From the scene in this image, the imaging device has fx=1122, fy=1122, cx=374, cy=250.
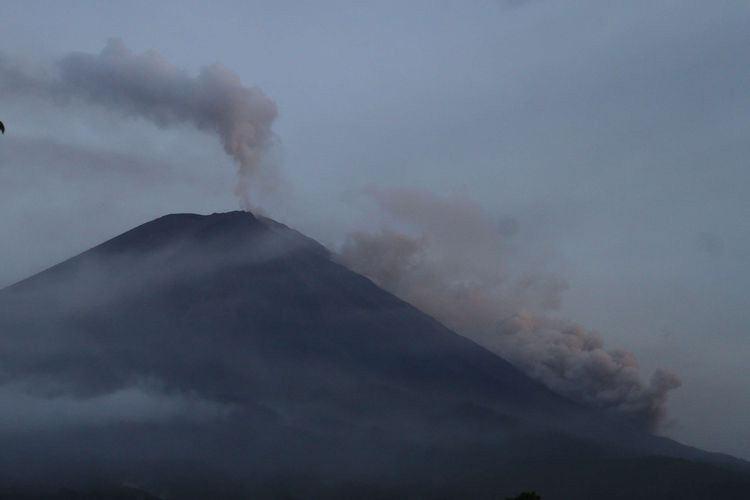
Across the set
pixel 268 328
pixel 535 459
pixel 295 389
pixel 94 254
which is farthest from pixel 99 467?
pixel 94 254

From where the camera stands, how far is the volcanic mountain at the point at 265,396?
122 meters

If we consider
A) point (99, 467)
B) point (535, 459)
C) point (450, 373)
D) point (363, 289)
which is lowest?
point (99, 467)

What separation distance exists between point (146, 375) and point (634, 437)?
6438 cm

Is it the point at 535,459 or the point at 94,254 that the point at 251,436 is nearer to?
the point at 535,459

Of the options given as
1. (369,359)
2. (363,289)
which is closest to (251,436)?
(369,359)

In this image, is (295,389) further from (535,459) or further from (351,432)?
(535,459)

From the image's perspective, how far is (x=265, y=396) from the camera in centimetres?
13975

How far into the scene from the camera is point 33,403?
138625 mm

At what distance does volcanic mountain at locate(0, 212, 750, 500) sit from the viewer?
122 metres

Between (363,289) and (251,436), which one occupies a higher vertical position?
(363,289)

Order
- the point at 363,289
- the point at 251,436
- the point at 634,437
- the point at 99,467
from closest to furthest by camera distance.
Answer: the point at 99,467
the point at 251,436
the point at 634,437
the point at 363,289

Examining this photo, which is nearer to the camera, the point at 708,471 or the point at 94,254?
the point at 708,471

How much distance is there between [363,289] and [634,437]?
142 feet

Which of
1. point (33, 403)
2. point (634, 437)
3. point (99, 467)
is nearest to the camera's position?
point (99, 467)
